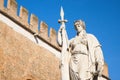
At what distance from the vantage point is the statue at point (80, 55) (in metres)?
4.03

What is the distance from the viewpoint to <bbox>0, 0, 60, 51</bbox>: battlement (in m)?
12.3

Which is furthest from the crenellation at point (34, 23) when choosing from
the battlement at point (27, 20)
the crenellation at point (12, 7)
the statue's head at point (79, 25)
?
the statue's head at point (79, 25)

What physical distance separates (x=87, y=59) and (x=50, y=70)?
34.5 ft

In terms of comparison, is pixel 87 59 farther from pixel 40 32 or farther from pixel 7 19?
pixel 40 32

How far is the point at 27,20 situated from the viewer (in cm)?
1361

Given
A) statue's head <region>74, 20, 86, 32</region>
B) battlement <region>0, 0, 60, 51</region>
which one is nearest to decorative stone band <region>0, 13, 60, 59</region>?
battlement <region>0, 0, 60, 51</region>

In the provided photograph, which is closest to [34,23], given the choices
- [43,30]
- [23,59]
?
[43,30]

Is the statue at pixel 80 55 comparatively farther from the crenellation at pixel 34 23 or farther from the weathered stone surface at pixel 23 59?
the crenellation at pixel 34 23

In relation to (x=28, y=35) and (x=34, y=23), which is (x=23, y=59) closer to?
(x=28, y=35)

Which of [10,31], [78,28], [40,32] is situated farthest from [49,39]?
[78,28]

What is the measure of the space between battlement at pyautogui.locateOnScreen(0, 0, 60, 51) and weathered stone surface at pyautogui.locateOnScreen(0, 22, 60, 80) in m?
0.48

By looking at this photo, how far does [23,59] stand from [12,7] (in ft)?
7.44

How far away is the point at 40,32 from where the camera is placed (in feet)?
47.3

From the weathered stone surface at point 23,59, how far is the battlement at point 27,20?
0.48 meters
